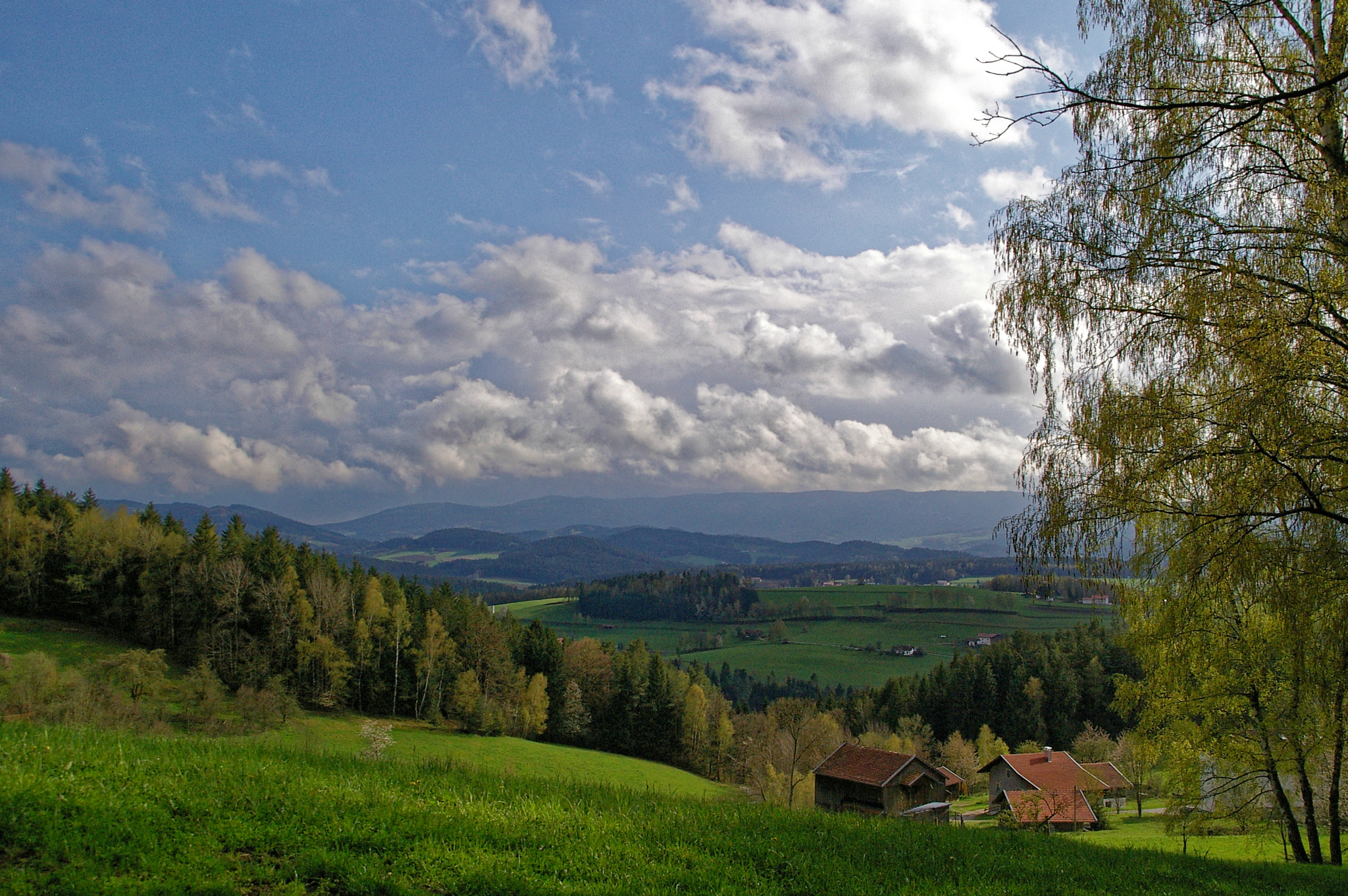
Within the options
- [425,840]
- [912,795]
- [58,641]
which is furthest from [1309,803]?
[58,641]

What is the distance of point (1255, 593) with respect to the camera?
25.7ft

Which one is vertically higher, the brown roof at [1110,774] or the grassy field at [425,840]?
the grassy field at [425,840]

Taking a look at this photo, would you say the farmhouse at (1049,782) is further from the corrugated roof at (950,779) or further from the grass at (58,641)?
the grass at (58,641)

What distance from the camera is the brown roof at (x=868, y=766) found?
46156 millimetres

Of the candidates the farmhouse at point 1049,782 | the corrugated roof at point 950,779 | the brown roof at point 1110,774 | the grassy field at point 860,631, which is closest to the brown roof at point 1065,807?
the farmhouse at point 1049,782

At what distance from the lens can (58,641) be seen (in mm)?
58156

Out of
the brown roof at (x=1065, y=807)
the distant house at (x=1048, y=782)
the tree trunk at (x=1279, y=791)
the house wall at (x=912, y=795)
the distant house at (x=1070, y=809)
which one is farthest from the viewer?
the house wall at (x=912, y=795)

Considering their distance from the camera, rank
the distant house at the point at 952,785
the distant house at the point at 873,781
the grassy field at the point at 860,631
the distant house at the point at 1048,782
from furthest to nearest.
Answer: the grassy field at the point at 860,631 → the distant house at the point at 952,785 → the distant house at the point at 873,781 → the distant house at the point at 1048,782

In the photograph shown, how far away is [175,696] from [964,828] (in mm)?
57798

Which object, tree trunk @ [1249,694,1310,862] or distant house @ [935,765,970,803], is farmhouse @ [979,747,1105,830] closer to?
distant house @ [935,765,970,803]

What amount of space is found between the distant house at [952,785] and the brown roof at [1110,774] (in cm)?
981

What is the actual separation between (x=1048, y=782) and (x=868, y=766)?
14.5 metres

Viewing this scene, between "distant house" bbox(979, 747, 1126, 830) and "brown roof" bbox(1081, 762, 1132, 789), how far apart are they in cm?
33

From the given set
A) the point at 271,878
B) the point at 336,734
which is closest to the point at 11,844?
the point at 271,878
